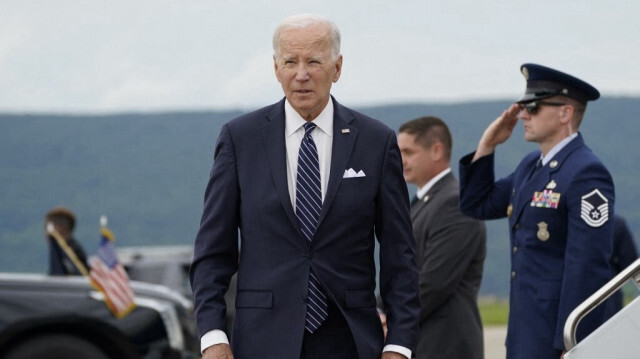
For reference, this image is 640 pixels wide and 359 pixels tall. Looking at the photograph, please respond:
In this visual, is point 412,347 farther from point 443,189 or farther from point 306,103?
point 443,189

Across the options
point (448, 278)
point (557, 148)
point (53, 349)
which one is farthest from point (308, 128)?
point (53, 349)

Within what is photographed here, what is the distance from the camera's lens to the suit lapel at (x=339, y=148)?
13.8 feet

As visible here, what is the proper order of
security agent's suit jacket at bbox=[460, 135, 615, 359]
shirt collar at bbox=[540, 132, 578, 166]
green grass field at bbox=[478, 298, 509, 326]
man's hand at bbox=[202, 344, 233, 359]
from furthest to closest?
green grass field at bbox=[478, 298, 509, 326] < shirt collar at bbox=[540, 132, 578, 166] < security agent's suit jacket at bbox=[460, 135, 615, 359] < man's hand at bbox=[202, 344, 233, 359]

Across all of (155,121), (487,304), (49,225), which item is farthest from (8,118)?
(49,225)

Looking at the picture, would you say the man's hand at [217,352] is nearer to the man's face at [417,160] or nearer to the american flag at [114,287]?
the man's face at [417,160]

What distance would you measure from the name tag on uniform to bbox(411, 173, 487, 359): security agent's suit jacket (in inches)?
→ 35.2

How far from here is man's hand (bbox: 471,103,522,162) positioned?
234 inches

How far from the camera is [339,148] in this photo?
427 centimetres

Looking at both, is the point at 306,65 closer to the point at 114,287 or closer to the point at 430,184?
the point at 430,184

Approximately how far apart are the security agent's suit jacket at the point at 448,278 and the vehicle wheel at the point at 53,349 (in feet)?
12.6

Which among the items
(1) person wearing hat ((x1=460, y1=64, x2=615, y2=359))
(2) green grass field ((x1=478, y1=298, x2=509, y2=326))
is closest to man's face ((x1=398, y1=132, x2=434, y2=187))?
(1) person wearing hat ((x1=460, y1=64, x2=615, y2=359))

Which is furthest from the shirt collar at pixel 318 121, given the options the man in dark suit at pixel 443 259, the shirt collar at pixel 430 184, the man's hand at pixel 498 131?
the shirt collar at pixel 430 184

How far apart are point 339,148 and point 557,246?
1537 millimetres

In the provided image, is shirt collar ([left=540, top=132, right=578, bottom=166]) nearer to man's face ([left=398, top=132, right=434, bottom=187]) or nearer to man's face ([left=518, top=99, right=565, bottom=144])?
man's face ([left=518, top=99, right=565, bottom=144])
